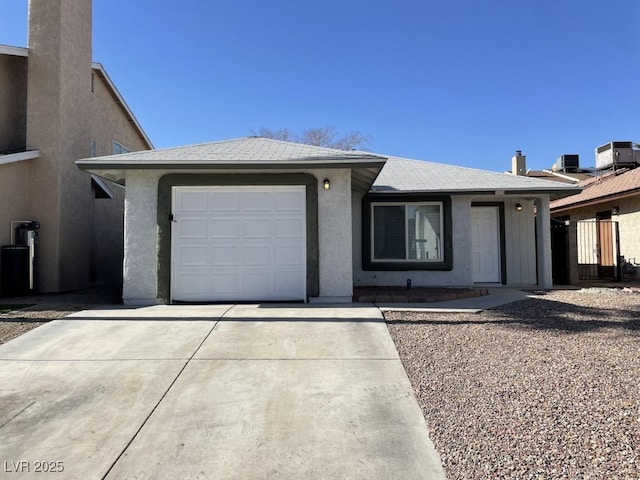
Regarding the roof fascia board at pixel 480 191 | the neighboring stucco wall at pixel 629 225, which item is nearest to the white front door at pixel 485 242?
the roof fascia board at pixel 480 191

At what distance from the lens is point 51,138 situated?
11.5 metres

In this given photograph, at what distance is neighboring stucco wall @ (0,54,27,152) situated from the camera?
12.0 metres

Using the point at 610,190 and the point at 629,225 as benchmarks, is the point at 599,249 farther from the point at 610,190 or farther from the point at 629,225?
the point at 610,190

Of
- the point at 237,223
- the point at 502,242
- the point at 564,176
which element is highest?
the point at 564,176

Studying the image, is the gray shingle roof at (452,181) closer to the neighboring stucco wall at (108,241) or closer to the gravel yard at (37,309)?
the gravel yard at (37,309)

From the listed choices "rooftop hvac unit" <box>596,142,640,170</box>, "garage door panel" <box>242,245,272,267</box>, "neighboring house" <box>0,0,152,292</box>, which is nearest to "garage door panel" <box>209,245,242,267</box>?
"garage door panel" <box>242,245,272,267</box>

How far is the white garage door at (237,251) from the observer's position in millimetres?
8992

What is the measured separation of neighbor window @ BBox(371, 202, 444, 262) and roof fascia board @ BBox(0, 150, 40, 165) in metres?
8.88

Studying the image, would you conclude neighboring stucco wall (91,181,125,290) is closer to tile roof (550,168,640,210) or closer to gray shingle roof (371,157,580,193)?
gray shingle roof (371,157,580,193)

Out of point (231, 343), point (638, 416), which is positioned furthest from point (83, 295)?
point (638, 416)

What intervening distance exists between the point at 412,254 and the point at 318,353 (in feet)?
21.9

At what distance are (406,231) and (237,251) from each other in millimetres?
4919

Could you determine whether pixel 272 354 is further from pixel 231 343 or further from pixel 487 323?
pixel 487 323

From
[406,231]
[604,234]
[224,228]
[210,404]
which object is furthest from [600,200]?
[210,404]
